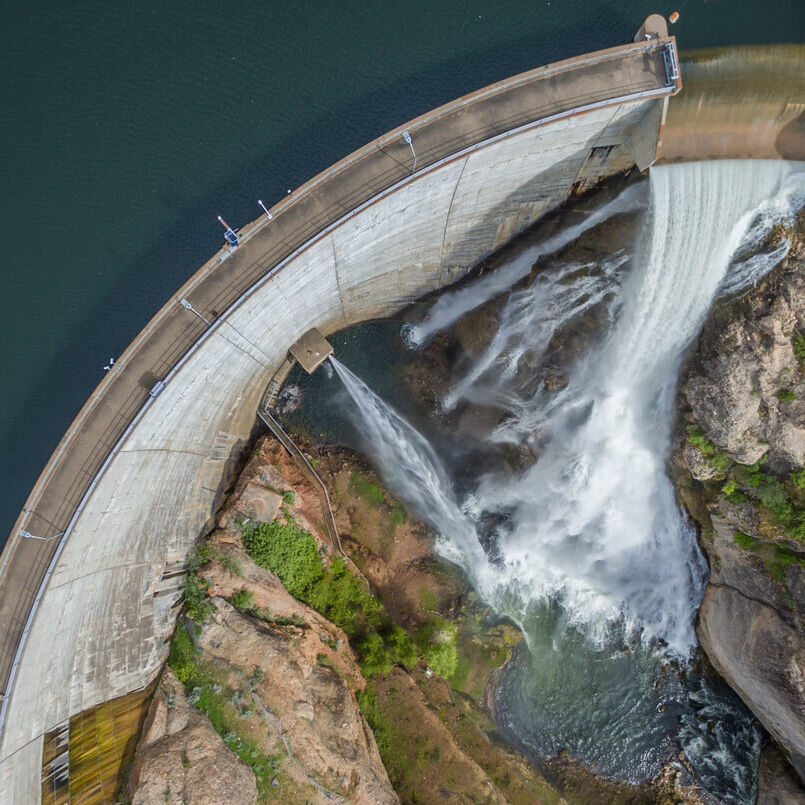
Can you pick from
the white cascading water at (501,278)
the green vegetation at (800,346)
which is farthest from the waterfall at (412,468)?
the green vegetation at (800,346)

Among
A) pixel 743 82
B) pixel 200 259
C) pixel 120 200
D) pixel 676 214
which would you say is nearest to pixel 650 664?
pixel 676 214

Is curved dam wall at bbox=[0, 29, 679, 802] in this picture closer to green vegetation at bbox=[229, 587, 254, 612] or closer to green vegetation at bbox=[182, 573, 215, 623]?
green vegetation at bbox=[182, 573, 215, 623]

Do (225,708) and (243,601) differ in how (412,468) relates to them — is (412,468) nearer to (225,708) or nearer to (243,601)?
(243,601)

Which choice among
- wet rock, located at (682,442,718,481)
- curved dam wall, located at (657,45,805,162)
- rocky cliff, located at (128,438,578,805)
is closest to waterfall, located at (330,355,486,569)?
rocky cliff, located at (128,438,578,805)

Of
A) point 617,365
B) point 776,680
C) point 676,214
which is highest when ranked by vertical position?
point 676,214

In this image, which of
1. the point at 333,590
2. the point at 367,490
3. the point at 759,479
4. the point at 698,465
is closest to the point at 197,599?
the point at 333,590

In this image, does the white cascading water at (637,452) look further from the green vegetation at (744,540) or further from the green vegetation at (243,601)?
the green vegetation at (243,601)

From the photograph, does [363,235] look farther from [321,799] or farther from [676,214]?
[321,799]
